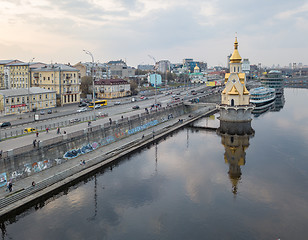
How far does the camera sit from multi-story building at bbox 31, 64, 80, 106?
91.8m

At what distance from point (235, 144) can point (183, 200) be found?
107 feet

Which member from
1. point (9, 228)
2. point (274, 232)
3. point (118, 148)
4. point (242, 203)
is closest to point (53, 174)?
point (9, 228)

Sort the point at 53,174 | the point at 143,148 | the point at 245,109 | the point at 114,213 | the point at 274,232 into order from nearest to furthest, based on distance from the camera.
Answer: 1. the point at 274,232
2. the point at 114,213
3. the point at 53,174
4. the point at 143,148
5. the point at 245,109

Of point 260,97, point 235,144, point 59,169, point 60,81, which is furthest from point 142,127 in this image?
point 260,97

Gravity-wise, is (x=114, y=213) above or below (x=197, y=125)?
below

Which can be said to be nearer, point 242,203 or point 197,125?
point 242,203

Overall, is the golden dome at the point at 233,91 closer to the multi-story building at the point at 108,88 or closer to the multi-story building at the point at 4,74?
the multi-story building at the point at 108,88

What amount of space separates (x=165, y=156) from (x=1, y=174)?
94.7 ft

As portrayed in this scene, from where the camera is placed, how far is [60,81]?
9188cm

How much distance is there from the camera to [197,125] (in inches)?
3430

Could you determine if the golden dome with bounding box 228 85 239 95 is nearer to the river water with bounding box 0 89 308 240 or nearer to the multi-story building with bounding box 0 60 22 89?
the river water with bounding box 0 89 308 240

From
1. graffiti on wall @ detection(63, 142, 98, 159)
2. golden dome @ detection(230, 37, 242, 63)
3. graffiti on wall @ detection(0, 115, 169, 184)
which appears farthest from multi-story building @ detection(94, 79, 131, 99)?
graffiti on wall @ detection(63, 142, 98, 159)

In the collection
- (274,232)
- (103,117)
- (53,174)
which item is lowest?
(274,232)

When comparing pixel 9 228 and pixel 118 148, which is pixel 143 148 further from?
pixel 9 228
